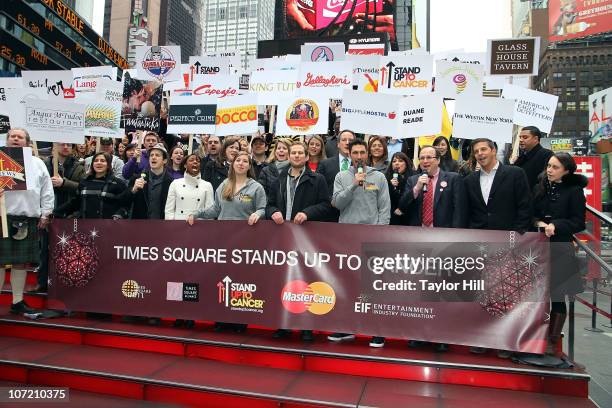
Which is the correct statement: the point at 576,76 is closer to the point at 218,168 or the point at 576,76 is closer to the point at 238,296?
the point at 218,168

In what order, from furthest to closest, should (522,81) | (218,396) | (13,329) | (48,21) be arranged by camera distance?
(48,21) < (522,81) < (13,329) < (218,396)

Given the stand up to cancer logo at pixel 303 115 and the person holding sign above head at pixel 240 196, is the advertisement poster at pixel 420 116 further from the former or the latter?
the person holding sign above head at pixel 240 196

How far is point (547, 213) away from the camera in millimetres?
4289

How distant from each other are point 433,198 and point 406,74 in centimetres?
391

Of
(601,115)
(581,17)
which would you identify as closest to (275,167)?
(601,115)

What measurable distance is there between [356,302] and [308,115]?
313cm

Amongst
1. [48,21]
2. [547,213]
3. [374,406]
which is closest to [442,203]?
→ [547,213]

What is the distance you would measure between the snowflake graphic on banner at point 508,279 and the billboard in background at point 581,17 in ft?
211

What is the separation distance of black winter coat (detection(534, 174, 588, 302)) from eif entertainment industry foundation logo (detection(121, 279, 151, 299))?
160 inches

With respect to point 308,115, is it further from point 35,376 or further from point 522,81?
point 35,376

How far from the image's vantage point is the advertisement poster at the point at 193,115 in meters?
6.83

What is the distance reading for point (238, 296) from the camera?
454cm

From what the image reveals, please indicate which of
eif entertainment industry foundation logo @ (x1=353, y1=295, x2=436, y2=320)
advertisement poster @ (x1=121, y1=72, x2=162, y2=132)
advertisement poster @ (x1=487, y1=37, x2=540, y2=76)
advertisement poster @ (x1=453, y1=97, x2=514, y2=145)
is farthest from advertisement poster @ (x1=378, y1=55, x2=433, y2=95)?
eif entertainment industry foundation logo @ (x1=353, y1=295, x2=436, y2=320)

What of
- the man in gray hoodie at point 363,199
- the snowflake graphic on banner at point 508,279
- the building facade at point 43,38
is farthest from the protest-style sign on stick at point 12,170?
the building facade at point 43,38
